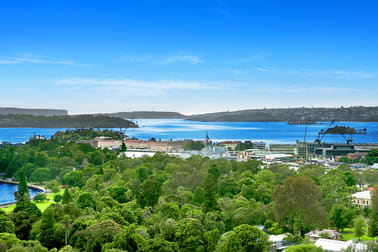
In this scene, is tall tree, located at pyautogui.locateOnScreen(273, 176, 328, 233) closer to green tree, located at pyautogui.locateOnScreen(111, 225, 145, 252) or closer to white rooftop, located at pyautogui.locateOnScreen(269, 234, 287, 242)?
white rooftop, located at pyautogui.locateOnScreen(269, 234, 287, 242)

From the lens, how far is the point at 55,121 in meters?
129

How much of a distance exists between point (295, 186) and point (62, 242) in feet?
25.4

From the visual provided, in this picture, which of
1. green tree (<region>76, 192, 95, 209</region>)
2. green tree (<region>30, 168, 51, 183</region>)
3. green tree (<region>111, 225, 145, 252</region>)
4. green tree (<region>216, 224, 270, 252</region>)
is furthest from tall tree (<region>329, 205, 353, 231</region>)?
green tree (<region>30, 168, 51, 183</region>)

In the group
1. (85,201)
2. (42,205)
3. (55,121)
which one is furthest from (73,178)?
(55,121)

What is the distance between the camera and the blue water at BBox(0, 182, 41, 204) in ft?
77.2

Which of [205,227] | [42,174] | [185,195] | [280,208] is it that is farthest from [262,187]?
[42,174]

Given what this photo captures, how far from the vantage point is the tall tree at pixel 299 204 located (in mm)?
14523

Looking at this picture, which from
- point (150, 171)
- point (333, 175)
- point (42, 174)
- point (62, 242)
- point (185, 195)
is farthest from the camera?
point (42, 174)

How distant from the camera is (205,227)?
45.7 feet

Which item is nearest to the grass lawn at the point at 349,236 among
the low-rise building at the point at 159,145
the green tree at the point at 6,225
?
the green tree at the point at 6,225

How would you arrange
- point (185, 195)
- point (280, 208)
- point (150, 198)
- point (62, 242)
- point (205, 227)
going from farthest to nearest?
point (185, 195)
point (150, 198)
point (280, 208)
point (205, 227)
point (62, 242)

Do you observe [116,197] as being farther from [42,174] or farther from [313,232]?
[42,174]

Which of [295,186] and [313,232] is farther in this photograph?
[295,186]

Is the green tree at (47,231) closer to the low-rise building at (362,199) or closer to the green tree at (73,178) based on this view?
the low-rise building at (362,199)
